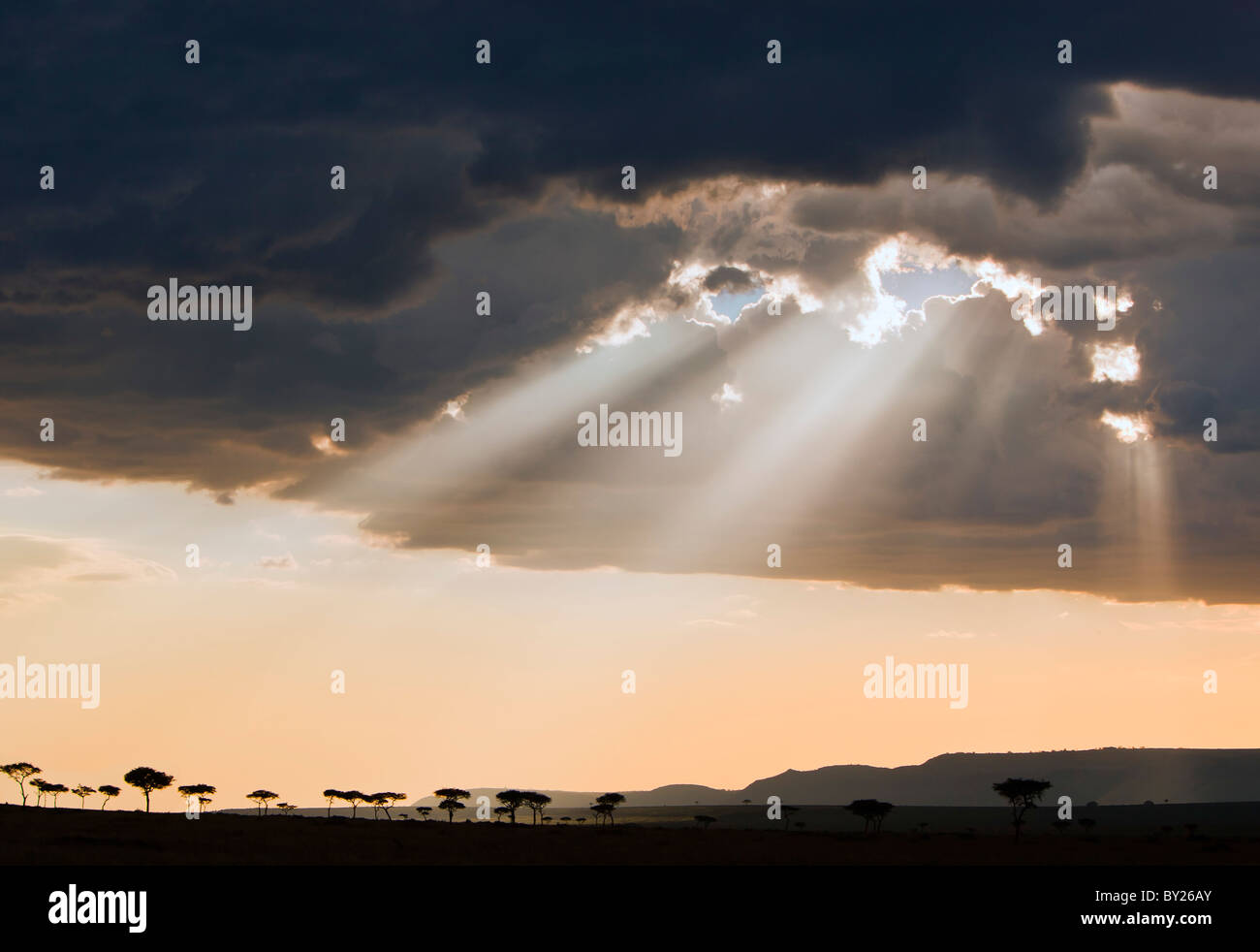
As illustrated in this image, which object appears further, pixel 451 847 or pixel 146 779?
pixel 146 779

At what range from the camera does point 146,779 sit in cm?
18962

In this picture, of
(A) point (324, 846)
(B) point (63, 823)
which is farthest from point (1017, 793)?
(B) point (63, 823)

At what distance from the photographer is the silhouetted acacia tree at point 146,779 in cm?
18812

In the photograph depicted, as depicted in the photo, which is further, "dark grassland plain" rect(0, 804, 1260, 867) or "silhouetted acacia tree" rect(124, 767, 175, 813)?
"silhouetted acacia tree" rect(124, 767, 175, 813)

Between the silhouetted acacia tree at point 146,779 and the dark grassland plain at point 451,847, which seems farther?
the silhouetted acacia tree at point 146,779

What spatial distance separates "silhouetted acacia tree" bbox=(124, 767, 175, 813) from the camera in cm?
18812
